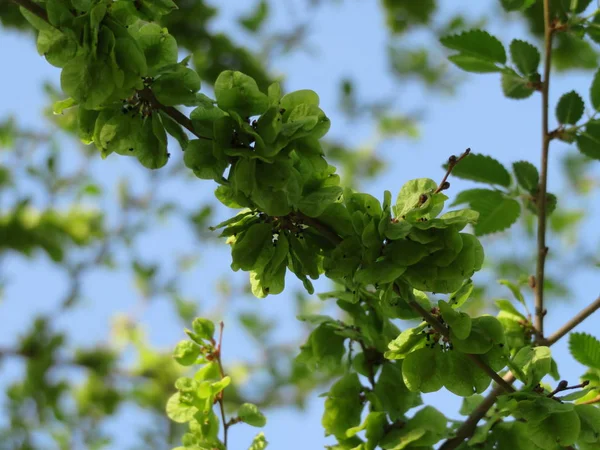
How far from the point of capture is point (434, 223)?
684 mm

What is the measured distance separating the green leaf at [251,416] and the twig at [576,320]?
49cm

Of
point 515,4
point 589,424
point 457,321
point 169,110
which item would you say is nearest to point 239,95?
point 169,110

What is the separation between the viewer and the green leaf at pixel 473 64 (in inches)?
48.3

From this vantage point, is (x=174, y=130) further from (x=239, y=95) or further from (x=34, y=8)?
(x=34, y=8)

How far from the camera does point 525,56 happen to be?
1219mm

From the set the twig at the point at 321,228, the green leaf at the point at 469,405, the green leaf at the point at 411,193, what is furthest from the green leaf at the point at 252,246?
the green leaf at the point at 469,405

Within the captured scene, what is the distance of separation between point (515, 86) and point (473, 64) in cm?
10

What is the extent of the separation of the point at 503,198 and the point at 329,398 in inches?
21.1

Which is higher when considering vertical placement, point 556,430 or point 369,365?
point 369,365

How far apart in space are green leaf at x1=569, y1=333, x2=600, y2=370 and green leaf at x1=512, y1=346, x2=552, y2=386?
180mm

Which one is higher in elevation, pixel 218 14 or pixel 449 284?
pixel 218 14

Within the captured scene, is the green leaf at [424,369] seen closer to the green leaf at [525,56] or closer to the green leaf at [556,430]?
the green leaf at [556,430]

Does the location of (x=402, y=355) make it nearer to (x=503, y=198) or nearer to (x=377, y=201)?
(x=377, y=201)

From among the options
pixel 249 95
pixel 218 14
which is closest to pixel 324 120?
pixel 249 95
